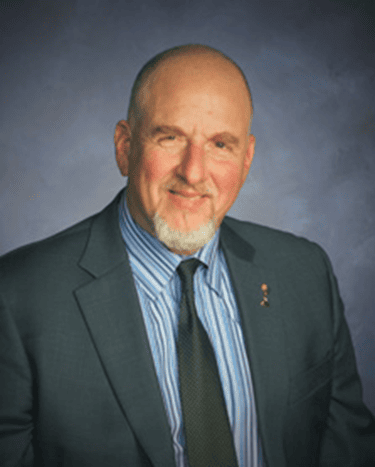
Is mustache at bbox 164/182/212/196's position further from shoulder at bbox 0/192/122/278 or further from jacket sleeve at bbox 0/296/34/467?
jacket sleeve at bbox 0/296/34/467

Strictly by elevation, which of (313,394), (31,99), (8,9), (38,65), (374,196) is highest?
(8,9)

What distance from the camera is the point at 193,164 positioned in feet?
5.26

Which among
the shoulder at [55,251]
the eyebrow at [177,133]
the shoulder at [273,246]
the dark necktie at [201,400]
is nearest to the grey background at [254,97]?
the shoulder at [273,246]

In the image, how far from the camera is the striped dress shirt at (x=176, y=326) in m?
1.64

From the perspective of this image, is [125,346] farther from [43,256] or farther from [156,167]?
[156,167]

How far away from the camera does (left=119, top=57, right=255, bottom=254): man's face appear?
1598mm

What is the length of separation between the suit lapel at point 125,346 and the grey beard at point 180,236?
0.17 meters

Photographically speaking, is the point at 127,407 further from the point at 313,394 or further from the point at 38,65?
the point at 38,65

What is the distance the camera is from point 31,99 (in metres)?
2.49

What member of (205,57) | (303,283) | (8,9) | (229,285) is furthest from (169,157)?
(8,9)

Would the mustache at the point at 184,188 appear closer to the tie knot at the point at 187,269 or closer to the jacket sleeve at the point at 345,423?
the tie knot at the point at 187,269

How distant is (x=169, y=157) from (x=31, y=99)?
1221 mm

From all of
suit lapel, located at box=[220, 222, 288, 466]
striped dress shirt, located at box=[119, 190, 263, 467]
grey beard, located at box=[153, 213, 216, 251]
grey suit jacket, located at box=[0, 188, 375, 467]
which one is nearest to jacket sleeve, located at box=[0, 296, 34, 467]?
grey suit jacket, located at box=[0, 188, 375, 467]

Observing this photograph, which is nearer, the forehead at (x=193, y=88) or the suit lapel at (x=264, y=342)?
the forehead at (x=193, y=88)
